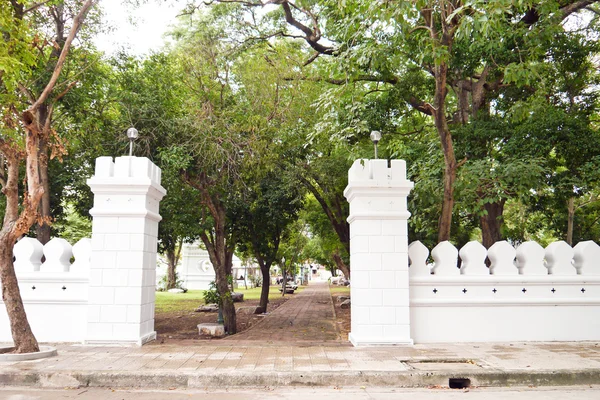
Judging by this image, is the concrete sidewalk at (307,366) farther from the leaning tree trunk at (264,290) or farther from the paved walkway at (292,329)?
the leaning tree trunk at (264,290)

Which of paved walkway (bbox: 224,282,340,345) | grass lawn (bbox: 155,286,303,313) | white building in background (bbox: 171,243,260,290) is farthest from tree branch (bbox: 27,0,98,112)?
white building in background (bbox: 171,243,260,290)

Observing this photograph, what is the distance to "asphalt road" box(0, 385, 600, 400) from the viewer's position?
4637 millimetres

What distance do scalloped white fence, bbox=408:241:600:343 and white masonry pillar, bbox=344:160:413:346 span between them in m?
0.31

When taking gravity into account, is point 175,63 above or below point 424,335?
above

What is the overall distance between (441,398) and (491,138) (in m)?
7.21

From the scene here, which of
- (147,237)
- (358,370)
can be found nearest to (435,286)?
(358,370)

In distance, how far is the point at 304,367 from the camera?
209 inches

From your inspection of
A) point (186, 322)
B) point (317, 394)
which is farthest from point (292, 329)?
point (317, 394)

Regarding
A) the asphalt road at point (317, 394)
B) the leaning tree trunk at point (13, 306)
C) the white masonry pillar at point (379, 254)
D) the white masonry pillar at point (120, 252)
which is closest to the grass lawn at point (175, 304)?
the white masonry pillar at point (120, 252)

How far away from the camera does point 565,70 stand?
10.8m

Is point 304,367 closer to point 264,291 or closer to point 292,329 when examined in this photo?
point 292,329

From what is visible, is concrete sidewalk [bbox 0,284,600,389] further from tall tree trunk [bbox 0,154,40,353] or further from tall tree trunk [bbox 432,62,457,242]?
tall tree trunk [bbox 432,62,457,242]

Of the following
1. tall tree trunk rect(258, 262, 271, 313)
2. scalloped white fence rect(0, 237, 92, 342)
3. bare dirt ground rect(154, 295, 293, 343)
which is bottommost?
bare dirt ground rect(154, 295, 293, 343)

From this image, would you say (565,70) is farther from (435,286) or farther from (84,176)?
(84,176)
